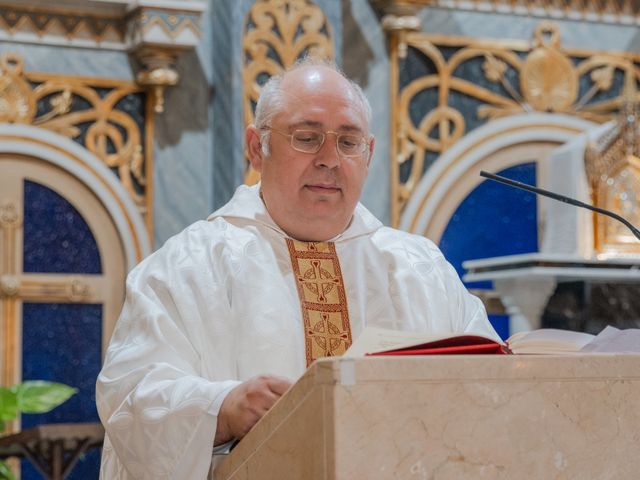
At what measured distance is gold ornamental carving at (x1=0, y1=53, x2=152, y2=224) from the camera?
251 inches

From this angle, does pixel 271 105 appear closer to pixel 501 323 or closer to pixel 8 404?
pixel 8 404

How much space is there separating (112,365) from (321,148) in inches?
28.5

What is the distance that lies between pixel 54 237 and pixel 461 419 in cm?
473

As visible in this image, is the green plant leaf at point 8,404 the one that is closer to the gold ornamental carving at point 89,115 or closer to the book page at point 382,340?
the gold ornamental carving at point 89,115

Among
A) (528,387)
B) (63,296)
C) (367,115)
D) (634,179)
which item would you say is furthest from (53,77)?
(528,387)

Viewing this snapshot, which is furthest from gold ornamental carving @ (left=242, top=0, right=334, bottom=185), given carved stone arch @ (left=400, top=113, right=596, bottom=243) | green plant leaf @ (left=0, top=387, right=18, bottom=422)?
green plant leaf @ (left=0, top=387, right=18, bottom=422)

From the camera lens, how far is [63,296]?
638 centimetres

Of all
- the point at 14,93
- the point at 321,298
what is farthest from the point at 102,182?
the point at 321,298

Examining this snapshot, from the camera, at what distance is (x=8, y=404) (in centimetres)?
549

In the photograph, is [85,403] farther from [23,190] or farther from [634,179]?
[634,179]

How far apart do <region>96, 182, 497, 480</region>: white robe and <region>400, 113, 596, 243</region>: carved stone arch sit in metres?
3.64

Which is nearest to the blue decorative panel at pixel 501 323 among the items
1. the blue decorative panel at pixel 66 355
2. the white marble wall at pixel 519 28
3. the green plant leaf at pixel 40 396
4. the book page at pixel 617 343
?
the white marble wall at pixel 519 28

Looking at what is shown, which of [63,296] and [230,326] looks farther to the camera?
[63,296]

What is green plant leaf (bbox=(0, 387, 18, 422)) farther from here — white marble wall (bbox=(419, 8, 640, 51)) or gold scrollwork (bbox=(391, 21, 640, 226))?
white marble wall (bbox=(419, 8, 640, 51))
